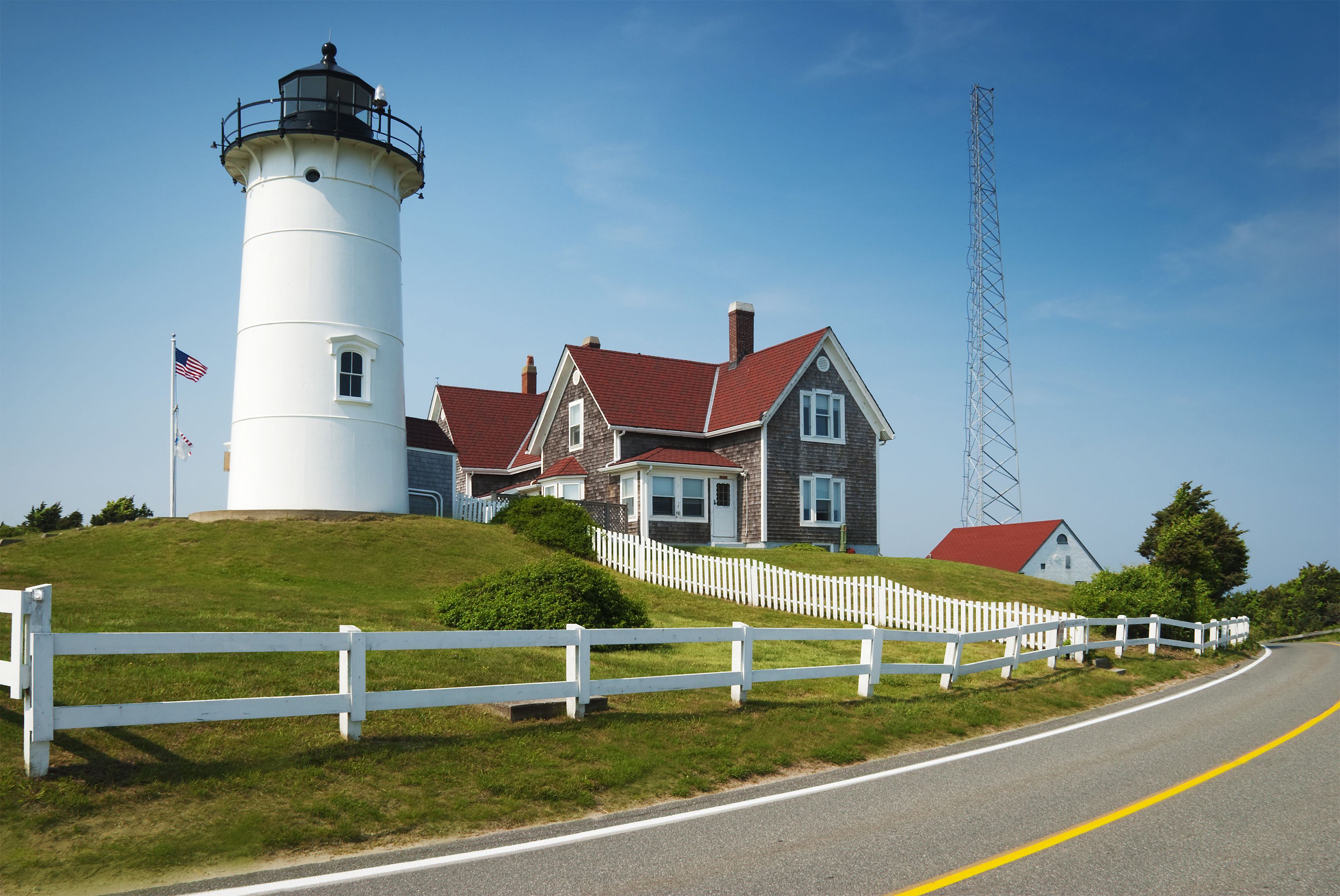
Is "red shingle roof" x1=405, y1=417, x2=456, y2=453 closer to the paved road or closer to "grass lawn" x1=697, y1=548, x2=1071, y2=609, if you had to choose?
"grass lawn" x1=697, y1=548, x2=1071, y2=609

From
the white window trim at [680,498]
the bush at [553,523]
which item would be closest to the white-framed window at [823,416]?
the white window trim at [680,498]

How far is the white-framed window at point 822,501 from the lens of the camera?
36969mm

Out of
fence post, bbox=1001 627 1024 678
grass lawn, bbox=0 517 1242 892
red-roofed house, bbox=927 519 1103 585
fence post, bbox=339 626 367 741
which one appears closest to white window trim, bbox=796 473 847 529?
red-roofed house, bbox=927 519 1103 585

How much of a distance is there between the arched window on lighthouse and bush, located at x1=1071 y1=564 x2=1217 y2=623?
65.2 feet

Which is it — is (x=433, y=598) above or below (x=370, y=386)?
below

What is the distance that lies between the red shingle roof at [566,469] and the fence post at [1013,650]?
903 inches

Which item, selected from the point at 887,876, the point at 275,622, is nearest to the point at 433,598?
the point at 275,622

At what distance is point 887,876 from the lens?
20.3 feet

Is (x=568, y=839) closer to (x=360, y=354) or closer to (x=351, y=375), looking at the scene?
(x=351, y=375)

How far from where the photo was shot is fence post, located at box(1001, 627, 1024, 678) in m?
16.4

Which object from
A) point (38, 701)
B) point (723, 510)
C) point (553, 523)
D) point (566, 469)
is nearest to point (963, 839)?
point (38, 701)

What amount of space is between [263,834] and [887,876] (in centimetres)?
429

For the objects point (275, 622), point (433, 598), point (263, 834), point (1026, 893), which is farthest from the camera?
point (433, 598)

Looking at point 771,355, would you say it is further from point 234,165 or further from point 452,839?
point 452,839
